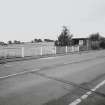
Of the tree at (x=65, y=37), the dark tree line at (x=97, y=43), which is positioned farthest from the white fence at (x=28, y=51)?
the dark tree line at (x=97, y=43)

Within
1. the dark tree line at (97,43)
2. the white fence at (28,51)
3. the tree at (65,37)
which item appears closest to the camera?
the white fence at (28,51)

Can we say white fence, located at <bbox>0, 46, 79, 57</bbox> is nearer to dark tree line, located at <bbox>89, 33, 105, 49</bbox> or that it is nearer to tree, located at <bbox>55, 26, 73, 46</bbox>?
tree, located at <bbox>55, 26, 73, 46</bbox>

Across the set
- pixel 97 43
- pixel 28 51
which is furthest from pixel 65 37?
pixel 28 51

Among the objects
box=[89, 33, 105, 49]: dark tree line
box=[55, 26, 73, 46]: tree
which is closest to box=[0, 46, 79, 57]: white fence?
box=[55, 26, 73, 46]: tree

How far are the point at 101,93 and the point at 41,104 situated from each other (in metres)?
2.25

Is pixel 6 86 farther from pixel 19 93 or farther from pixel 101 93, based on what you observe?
pixel 101 93

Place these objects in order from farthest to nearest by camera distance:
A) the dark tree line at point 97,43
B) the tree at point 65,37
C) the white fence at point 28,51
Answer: the tree at point 65,37, the dark tree line at point 97,43, the white fence at point 28,51

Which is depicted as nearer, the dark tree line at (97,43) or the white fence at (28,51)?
the white fence at (28,51)

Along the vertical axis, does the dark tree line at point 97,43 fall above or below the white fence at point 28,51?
above

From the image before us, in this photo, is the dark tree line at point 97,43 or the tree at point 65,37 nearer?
the dark tree line at point 97,43

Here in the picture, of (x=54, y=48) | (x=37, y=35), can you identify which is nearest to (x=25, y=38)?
(x=37, y=35)

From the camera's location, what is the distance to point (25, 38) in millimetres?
55531

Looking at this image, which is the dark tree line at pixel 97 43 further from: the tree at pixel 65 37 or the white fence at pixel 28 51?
the white fence at pixel 28 51

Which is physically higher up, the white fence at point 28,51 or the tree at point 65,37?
the tree at point 65,37
